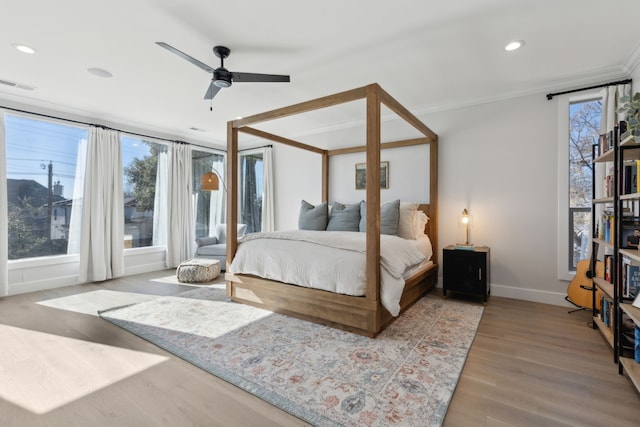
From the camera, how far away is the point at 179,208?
218 inches

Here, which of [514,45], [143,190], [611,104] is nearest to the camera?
[514,45]

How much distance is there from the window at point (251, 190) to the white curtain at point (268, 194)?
34cm

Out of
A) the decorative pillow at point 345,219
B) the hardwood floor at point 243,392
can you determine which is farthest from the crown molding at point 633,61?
the decorative pillow at point 345,219

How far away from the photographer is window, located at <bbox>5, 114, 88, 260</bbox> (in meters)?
3.95

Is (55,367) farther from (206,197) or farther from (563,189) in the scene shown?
(563,189)

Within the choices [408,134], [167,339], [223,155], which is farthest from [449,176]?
[223,155]

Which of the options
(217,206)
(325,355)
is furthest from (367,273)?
(217,206)

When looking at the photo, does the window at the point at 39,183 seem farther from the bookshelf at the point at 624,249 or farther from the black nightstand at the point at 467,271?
the bookshelf at the point at 624,249

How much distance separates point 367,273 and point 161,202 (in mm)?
4498

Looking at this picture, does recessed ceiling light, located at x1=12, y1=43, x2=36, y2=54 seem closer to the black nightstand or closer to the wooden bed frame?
the wooden bed frame

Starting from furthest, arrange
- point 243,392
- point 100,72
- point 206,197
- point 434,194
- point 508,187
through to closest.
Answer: point 206,197, point 434,194, point 508,187, point 100,72, point 243,392

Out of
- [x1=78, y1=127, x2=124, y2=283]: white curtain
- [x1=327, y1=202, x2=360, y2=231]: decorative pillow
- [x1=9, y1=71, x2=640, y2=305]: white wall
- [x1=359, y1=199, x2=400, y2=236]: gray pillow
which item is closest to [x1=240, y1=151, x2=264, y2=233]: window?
[x1=78, y1=127, x2=124, y2=283]: white curtain

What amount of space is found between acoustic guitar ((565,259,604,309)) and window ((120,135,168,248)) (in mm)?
6066

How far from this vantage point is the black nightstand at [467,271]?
3385 millimetres
